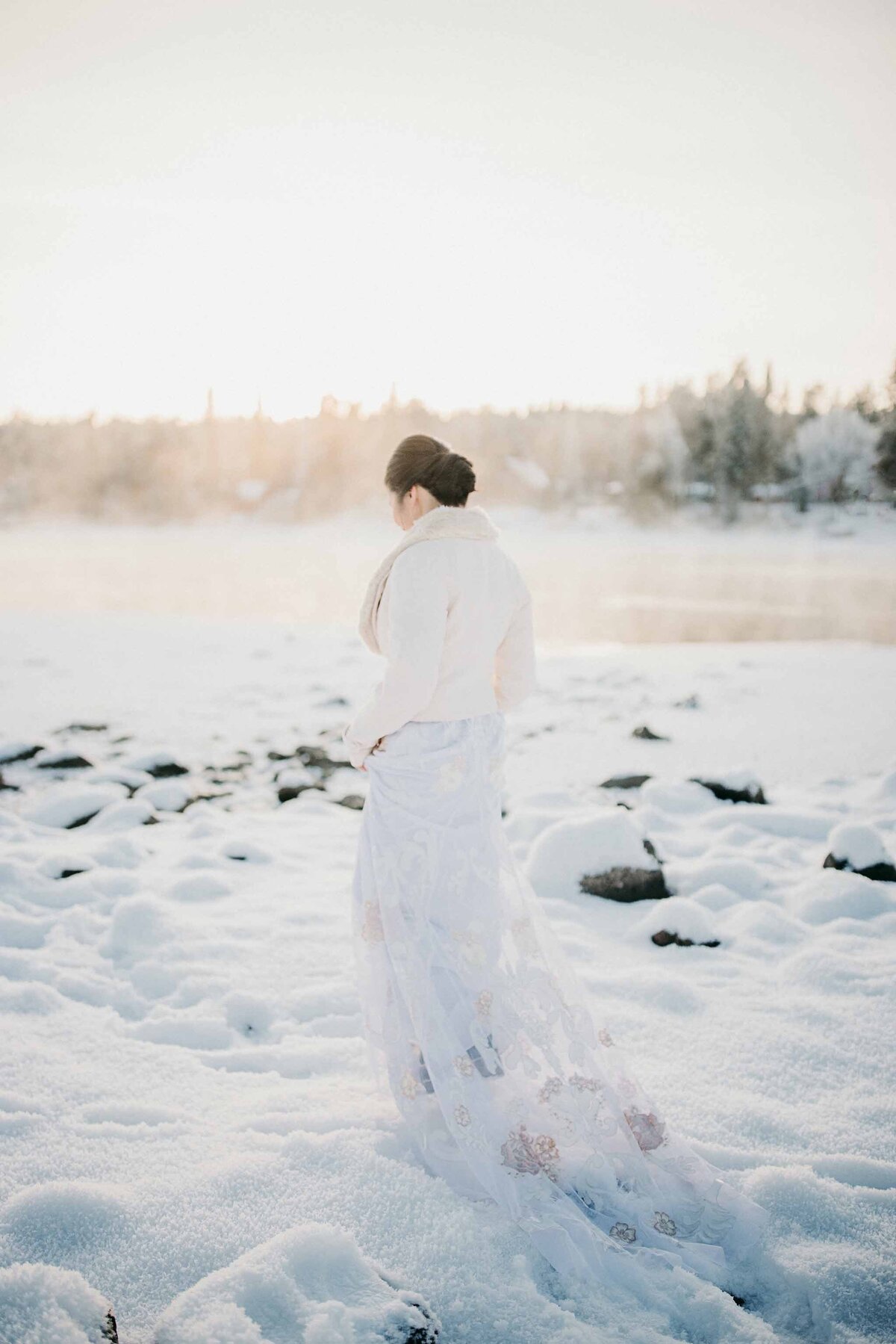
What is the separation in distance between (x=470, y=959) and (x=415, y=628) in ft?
2.78

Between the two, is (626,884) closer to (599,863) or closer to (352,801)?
(599,863)

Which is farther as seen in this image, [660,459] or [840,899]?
[660,459]

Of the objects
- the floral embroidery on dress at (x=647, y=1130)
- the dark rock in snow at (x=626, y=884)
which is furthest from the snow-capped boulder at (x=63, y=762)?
the floral embroidery on dress at (x=647, y=1130)

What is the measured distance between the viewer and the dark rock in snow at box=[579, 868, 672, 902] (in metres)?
3.83

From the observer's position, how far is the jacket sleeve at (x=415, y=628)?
204 centimetres

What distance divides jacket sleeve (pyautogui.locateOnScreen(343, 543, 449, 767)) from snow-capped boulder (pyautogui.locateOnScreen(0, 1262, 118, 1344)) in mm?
1192

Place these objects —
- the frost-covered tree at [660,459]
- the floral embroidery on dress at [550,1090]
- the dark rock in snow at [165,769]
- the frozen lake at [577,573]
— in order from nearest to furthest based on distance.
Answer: the floral embroidery on dress at [550,1090], the dark rock in snow at [165,769], the frozen lake at [577,573], the frost-covered tree at [660,459]

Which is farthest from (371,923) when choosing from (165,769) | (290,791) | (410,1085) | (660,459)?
(660,459)

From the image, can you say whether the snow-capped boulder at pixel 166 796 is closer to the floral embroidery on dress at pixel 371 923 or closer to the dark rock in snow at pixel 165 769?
the dark rock in snow at pixel 165 769

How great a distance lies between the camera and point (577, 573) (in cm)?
2544

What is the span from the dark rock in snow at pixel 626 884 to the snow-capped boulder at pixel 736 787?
1.52m

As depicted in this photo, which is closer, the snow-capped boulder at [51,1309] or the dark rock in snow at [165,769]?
the snow-capped boulder at [51,1309]

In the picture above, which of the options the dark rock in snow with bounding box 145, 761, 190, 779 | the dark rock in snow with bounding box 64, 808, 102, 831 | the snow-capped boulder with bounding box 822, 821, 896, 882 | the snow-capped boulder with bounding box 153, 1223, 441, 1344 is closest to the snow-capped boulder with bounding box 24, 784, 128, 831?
the dark rock in snow with bounding box 64, 808, 102, 831

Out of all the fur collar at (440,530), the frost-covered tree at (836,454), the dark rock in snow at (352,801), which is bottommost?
the dark rock in snow at (352,801)
